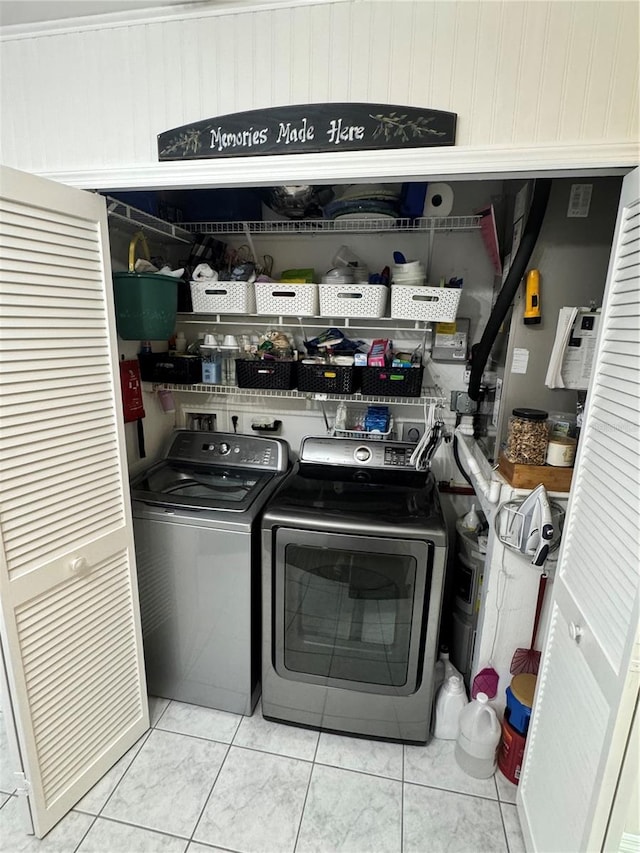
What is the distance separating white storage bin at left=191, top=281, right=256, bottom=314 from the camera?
1.94m

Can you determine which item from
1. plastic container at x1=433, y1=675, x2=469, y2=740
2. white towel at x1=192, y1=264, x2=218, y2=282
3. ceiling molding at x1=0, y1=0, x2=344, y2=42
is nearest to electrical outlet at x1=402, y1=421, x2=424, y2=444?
plastic container at x1=433, y1=675, x2=469, y2=740

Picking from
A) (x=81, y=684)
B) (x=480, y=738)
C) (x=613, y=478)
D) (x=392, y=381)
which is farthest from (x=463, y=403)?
(x=81, y=684)

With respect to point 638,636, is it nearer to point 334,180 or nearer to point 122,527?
point 334,180

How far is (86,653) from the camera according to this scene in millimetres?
1477

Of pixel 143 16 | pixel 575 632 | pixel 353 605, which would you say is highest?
pixel 143 16

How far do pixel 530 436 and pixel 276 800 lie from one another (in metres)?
1.54

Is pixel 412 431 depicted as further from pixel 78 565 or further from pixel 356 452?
pixel 78 565

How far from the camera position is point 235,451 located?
220 cm

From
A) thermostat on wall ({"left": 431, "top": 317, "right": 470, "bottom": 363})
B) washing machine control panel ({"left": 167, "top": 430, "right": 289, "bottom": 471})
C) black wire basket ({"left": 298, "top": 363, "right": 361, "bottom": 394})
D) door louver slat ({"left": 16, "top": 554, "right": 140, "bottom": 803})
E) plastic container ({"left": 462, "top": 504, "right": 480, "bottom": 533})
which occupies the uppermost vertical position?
thermostat on wall ({"left": 431, "top": 317, "right": 470, "bottom": 363})

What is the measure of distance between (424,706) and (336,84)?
2.09 meters

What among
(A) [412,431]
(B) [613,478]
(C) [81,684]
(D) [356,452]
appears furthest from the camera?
(A) [412,431]

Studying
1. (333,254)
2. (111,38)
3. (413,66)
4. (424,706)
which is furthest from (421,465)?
(111,38)

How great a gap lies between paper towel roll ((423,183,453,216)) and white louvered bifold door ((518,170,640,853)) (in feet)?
2.87

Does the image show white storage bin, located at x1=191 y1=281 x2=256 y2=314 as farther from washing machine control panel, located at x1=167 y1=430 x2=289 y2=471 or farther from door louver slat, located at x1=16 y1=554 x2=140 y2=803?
door louver slat, located at x1=16 y1=554 x2=140 y2=803
